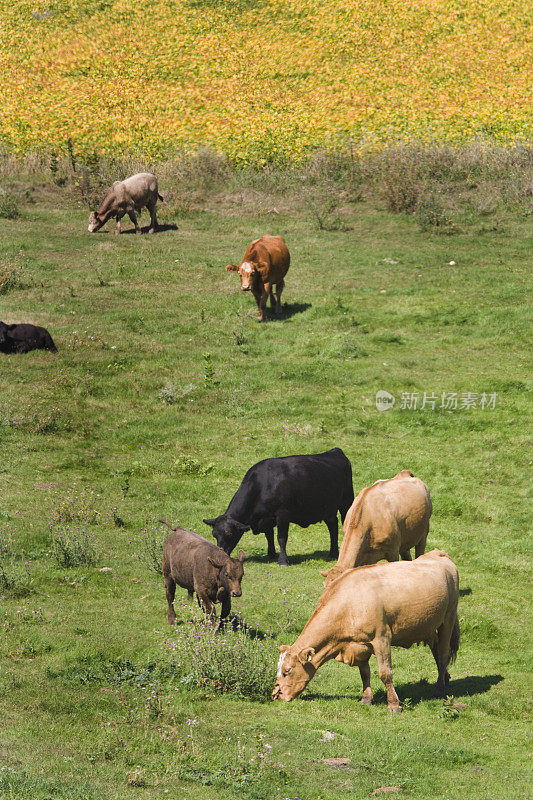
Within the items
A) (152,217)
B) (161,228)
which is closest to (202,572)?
(152,217)

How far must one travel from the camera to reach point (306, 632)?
9.44m

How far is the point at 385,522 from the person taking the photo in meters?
11.9

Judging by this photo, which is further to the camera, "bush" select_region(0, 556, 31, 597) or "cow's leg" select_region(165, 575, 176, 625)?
"bush" select_region(0, 556, 31, 597)

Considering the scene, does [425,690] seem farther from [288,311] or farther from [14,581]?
[288,311]

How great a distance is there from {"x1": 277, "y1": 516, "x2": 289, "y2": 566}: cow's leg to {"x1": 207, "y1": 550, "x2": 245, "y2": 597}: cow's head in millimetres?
3373

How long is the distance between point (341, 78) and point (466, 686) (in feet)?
126

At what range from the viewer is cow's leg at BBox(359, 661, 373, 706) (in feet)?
31.8

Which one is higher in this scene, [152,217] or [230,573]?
[152,217]

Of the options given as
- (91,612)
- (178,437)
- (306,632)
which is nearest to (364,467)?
(178,437)

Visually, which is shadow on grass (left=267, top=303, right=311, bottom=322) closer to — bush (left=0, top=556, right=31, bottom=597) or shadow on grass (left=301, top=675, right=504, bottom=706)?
bush (left=0, top=556, right=31, bottom=597)

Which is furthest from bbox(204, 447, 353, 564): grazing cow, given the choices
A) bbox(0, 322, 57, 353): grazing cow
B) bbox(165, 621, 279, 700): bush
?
bbox(0, 322, 57, 353): grazing cow

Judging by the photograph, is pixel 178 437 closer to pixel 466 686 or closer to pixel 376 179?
pixel 466 686

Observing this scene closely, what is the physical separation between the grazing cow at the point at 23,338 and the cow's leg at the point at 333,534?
10104 millimetres

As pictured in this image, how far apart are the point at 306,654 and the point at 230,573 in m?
1.38
